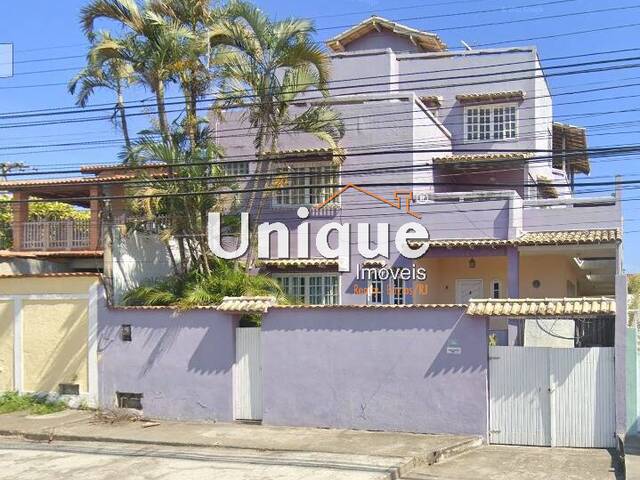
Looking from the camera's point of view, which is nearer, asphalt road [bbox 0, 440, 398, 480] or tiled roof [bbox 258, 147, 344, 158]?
asphalt road [bbox 0, 440, 398, 480]

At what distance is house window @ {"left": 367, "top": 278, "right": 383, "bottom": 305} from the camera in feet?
62.3

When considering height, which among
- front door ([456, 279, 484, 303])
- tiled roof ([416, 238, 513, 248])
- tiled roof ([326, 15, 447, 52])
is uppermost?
tiled roof ([326, 15, 447, 52])

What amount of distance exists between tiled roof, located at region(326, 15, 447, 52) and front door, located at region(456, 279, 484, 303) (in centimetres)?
1013

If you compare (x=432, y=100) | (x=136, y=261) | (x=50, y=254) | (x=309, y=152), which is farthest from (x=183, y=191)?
(x=432, y=100)

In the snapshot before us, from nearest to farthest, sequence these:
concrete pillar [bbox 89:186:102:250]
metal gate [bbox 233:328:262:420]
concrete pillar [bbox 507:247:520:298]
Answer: metal gate [bbox 233:328:262:420]
concrete pillar [bbox 507:247:520:298]
concrete pillar [bbox 89:186:102:250]

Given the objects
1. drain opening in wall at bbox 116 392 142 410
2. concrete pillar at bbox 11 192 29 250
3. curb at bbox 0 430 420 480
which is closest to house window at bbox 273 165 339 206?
drain opening in wall at bbox 116 392 142 410

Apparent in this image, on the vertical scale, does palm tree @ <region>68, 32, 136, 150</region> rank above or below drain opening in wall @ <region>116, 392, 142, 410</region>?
above

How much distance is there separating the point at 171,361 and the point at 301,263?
5376 millimetres

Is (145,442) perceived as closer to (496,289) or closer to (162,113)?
(162,113)

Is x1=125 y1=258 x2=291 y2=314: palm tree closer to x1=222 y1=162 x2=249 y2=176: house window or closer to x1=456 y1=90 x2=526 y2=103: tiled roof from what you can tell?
x1=222 y1=162 x2=249 y2=176: house window

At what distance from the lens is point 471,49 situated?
83.4 ft

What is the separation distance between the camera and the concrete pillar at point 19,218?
68.4ft

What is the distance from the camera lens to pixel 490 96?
23.8 m

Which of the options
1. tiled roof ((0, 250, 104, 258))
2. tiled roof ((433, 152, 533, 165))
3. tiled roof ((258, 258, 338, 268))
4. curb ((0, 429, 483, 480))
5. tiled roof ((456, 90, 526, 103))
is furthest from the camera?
tiled roof ((456, 90, 526, 103))
